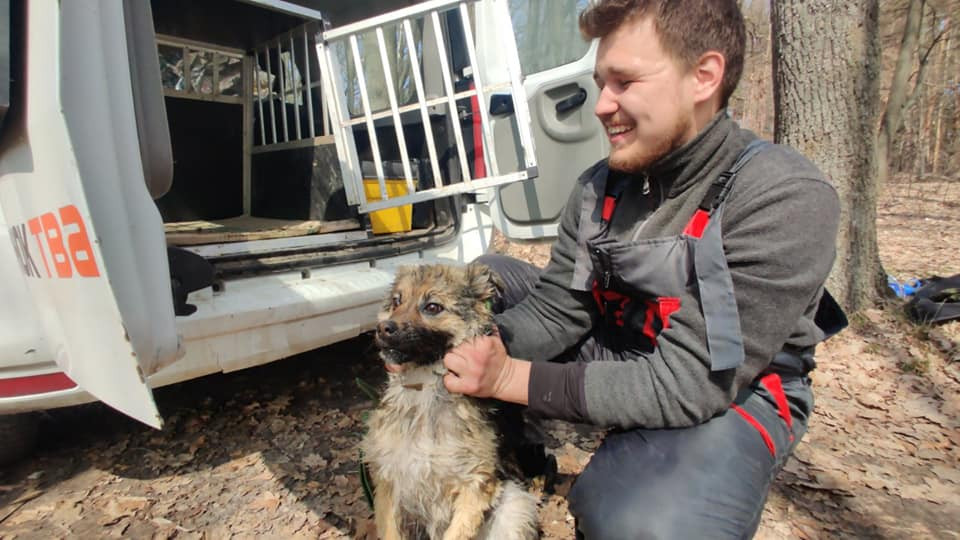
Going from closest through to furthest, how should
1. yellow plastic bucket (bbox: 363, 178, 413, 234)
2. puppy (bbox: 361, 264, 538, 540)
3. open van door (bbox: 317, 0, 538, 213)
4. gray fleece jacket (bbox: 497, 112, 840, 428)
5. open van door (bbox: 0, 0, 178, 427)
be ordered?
open van door (bbox: 0, 0, 178, 427)
gray fleece jacket (bbox: 497, 112, 840, 428)
puppy (bbox: 361, 264, 538, 540)
open van door (bbox: 317, 0, 538, 213)
yellow plastic bucket (bbox: 363, 178, 413, 234)

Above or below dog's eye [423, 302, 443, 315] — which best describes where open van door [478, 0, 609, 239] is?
above

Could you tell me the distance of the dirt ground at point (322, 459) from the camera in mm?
2400

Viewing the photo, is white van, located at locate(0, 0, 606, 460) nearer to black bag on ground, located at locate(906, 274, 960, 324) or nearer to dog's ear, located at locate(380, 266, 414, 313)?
dog's ear, located at locate(380, 266, 414, 313)

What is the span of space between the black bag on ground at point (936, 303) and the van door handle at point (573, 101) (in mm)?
3018

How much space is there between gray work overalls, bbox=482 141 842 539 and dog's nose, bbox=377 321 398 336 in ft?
2.74

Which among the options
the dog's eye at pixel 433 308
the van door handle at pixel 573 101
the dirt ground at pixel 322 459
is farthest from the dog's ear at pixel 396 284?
the van door handle at pixel 573 101

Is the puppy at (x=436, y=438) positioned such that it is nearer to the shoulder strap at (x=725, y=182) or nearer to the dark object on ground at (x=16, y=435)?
the shoulder strap at (x=725, y=182)

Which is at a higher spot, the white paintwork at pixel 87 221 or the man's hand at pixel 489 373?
the white paintwork at pixel 87 221

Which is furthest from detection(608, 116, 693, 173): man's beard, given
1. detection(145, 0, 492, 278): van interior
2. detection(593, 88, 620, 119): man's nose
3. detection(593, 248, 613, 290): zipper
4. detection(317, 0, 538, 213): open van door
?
detection(145, 0, 492, 278): van interior

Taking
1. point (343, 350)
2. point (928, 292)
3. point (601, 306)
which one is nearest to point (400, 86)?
point (343, 350)

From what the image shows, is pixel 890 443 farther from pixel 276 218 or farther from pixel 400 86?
pixel 276 218

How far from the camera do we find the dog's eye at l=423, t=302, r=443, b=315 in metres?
2.29

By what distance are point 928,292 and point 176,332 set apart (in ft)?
16.9

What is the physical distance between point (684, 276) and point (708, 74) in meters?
0.69
